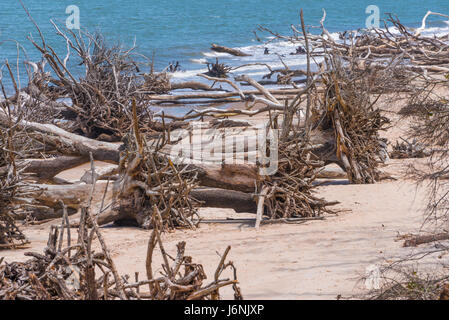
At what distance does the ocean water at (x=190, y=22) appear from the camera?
34156mm

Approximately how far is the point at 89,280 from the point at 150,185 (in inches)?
186

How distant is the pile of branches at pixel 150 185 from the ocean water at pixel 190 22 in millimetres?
14634

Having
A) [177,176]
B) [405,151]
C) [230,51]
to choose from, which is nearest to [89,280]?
[177,176]

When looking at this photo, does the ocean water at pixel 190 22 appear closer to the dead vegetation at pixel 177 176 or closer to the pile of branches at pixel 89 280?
the dead vegetation at pixel 177 176

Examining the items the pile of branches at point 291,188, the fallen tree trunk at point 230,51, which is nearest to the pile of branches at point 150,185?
the pile of branches at point 291,188

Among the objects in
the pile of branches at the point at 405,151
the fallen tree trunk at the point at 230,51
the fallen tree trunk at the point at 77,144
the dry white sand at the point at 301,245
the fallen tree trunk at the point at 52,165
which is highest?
the fallen tree trunk at the point at 230,51

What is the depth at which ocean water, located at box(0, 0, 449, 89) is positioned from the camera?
3416cm

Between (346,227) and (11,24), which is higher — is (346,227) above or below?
below

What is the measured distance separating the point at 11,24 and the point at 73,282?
45.3 meters

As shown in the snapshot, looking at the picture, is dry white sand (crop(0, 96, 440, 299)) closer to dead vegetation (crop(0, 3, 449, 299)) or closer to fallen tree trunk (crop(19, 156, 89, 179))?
dead vegetation (crop(0, 3, 449, 299))

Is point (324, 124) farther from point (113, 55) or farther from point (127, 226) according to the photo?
point (113, 55)

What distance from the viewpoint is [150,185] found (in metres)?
8.02
